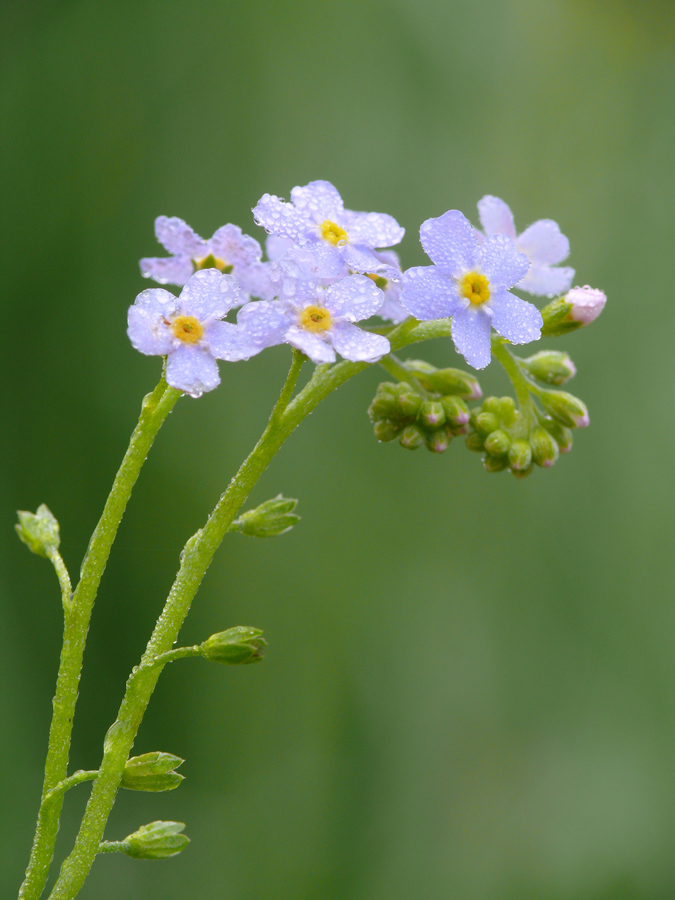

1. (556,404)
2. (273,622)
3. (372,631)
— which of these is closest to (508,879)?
(372,631)

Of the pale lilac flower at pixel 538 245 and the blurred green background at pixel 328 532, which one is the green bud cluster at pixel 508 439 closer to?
the pale lilac flower at pixel 538 245

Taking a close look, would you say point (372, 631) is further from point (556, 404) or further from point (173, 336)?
point (173, 336)

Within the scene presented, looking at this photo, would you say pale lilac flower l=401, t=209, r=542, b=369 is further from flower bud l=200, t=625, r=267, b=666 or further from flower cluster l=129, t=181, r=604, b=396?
flower bud l=200, t=625, r=267, b=666

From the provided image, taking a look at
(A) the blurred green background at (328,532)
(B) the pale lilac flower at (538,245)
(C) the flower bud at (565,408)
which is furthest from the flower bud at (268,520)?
(A) the blurred green background at (328,532)

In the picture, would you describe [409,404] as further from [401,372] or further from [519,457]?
[519,457]

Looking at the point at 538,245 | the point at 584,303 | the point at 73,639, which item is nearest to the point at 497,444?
the point at 584,303

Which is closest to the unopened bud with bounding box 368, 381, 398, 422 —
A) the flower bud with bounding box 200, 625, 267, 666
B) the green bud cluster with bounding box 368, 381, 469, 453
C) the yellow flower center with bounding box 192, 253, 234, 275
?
the green bud cluster with bounding box 368, 381, 469, 453
